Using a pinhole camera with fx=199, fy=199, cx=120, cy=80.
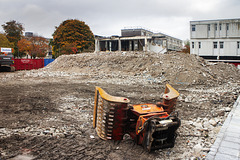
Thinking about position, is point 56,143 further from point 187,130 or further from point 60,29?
point 60,29

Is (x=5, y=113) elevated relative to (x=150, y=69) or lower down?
lower down

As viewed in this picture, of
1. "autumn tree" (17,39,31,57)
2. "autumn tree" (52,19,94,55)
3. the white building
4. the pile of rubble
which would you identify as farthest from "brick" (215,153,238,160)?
"autumn tree" (17,39,31,57)

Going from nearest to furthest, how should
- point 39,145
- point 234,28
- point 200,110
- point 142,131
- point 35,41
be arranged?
point 142,131 < point 39,145 < point 200,110 < point 234,28 < point 35,41

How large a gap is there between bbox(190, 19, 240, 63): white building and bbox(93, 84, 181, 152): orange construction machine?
115 feet

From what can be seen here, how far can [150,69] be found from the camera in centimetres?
1780

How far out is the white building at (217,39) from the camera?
33.7 m

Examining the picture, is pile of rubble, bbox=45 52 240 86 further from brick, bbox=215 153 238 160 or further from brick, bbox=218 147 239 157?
brick, bbox=215 153 238 160

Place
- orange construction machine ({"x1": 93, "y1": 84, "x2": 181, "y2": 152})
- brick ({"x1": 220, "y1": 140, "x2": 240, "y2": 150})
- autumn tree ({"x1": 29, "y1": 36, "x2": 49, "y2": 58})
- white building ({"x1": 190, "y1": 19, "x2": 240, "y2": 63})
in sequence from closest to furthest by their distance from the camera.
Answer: orange construction machine ({"x1": 93, "y1": 84, "x2": 181, "y2": 152}), brick ({"x1": 220, "y1": 140, "x2": 240, "y2": 150}), white building ({"x1": 190, "y1": 19, "x2": 240, "y2": 63}), autumn tree ({"x1": 29, "y1": 36, "x2": 49, "y2": 58})

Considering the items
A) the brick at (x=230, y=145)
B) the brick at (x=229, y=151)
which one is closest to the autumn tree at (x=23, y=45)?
the brick at (x=230, y=145)

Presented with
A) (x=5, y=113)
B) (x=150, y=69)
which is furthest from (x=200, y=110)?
(x=150, y=69)

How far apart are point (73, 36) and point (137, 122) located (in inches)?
1693

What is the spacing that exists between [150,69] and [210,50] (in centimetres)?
2235

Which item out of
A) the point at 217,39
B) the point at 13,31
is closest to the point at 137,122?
the point at 217,39

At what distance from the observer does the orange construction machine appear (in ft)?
11.3
